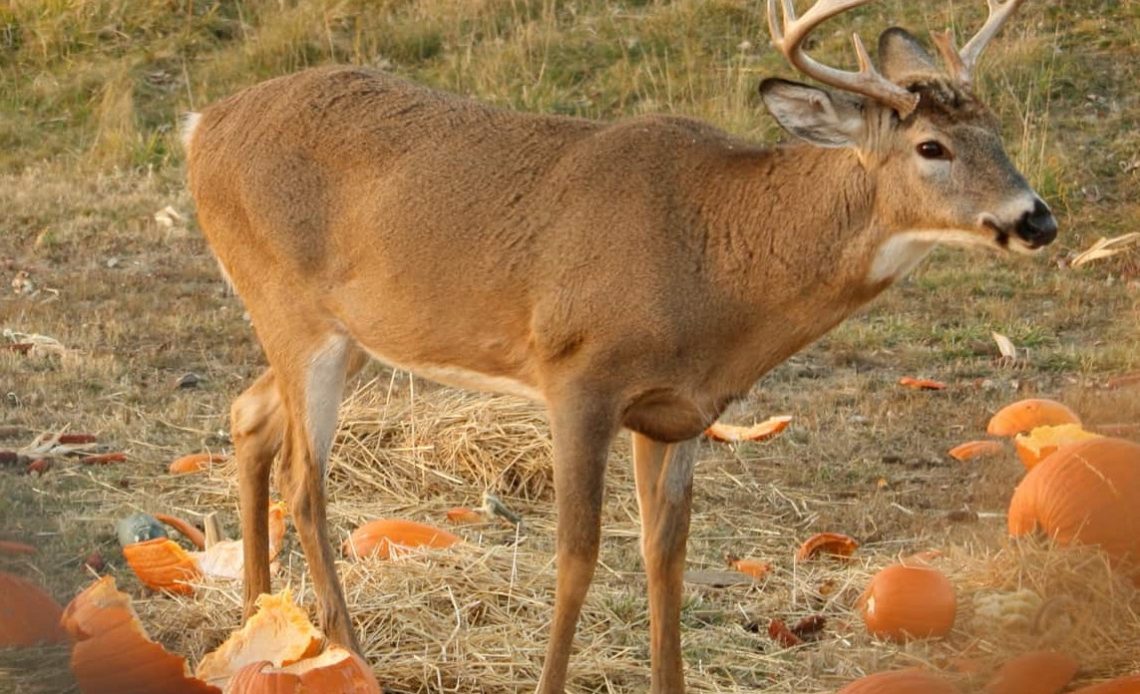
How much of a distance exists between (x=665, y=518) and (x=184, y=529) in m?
2.14

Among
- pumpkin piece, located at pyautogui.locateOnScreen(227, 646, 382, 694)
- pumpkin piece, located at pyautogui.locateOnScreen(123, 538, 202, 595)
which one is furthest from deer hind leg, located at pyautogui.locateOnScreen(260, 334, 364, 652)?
pumpkin piece, located at pyautogui.locateOnScreen(227, 646, 382, 694)

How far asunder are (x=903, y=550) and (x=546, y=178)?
223cm

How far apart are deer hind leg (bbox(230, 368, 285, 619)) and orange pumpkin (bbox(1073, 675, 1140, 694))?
2.81 m

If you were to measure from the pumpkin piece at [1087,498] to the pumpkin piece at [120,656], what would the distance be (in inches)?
107

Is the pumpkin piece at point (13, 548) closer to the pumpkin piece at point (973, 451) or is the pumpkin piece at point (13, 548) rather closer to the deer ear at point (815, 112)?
the deer ear at point (815, 112)

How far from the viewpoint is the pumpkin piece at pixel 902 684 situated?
492cm

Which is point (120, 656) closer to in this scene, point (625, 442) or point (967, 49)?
point (967, 49)

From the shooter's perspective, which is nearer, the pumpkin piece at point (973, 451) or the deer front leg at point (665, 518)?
the deer front leg at point (665, 518)

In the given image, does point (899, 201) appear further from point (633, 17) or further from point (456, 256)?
point (633, 17)

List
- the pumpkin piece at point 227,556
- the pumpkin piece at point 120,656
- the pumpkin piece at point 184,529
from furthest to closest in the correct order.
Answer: the pumpkin piece at point 184,529 → the pumpkin piece at point 227,556 → the pumpkin piece at point 120,656

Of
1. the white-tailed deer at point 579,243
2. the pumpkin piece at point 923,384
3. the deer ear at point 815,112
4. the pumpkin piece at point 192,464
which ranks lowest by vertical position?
the pumpkin piece at point 923,384

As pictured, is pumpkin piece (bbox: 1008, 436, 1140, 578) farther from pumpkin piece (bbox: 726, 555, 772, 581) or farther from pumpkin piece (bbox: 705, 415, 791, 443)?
pumpkin piece (bbox: 705, 415, 791, 443)

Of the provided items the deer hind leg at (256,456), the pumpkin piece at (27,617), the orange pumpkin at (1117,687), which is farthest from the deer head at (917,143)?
the pumpkin piece at (27,617)

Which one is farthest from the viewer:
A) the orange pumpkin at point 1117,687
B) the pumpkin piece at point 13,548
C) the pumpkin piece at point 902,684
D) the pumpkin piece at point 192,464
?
the pumpkin piece at point 192,464
